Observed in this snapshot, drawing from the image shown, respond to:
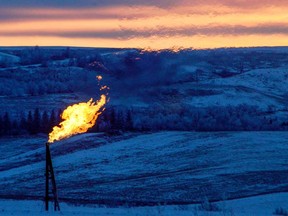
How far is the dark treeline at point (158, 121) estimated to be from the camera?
72.5 m

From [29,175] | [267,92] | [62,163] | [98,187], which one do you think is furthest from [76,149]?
[267,92]

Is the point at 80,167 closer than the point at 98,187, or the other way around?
the point at 98,187

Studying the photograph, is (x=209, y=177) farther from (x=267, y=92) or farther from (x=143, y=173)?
(x=267, y=92)

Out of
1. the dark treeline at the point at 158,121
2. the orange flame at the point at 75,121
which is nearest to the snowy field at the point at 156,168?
the dark treeline at the point at 158,121

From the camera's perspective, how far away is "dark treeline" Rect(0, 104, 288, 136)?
7250 centimetres

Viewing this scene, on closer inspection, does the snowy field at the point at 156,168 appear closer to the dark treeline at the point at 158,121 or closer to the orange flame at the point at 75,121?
the dark treeline at the point at 158,121

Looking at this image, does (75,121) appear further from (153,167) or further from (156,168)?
(153,167)

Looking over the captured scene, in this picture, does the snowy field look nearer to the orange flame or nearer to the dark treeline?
the dark treeline

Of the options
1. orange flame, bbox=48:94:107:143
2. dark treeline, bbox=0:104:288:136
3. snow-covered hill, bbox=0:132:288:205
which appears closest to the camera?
orange flame, bbox=48:94:107:143

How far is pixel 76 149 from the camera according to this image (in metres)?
65.7

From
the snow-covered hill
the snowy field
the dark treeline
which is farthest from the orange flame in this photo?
the dark treeline

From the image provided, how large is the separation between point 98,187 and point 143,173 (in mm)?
6762

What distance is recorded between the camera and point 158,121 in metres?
77.0

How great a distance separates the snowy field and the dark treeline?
2.40 meters
